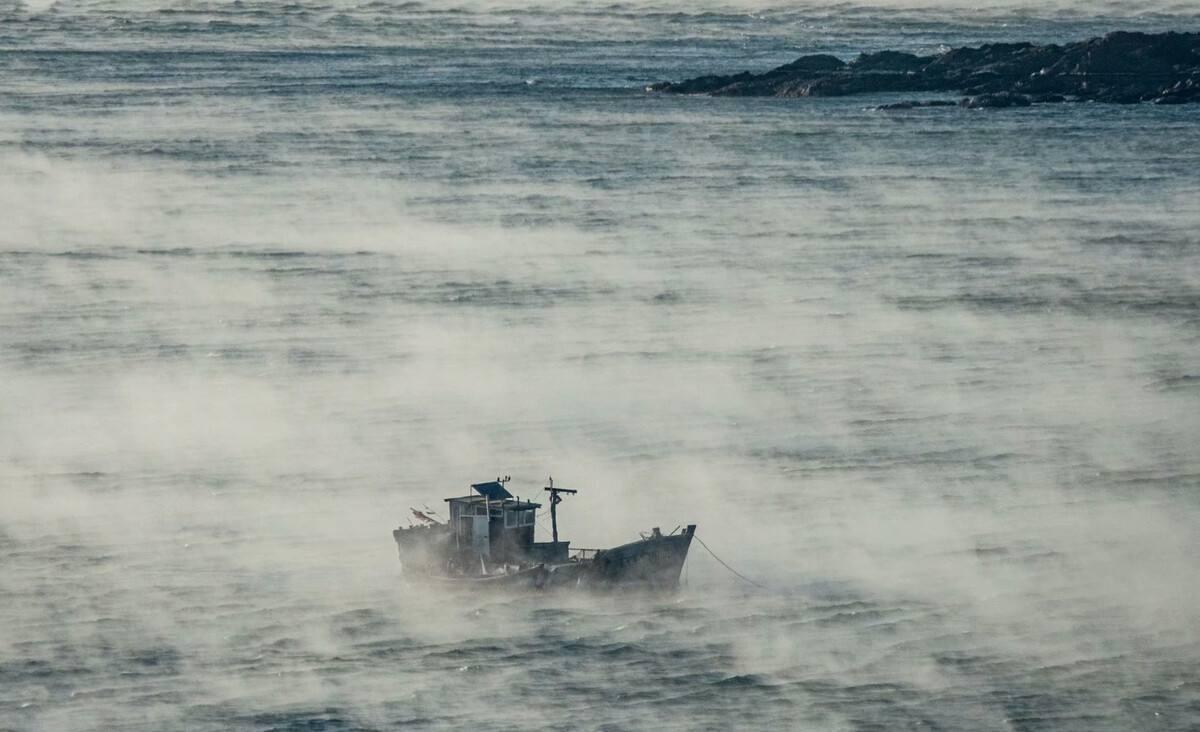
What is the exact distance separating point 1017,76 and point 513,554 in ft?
462

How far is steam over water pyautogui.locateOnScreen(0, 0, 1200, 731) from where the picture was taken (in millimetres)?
42250

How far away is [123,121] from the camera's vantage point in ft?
575

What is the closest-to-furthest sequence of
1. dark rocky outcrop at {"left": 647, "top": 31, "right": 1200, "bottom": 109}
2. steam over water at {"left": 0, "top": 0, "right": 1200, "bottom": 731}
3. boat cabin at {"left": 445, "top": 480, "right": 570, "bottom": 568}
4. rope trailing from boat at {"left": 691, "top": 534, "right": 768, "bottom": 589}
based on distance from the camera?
steam over water at {"left": 0, "top": 0, "right": 1200, "bottom": 731} → rope trailing from boat at {"left": 691, "top": 534, "right": 768, "bottom": 589} → boat cabin at {"left": 445, "top": 480, "right": 570, "bottom": 568} → dark rocky outcrop at {"left": 647, "top": 31, "right": 1200, "bottom": 109}

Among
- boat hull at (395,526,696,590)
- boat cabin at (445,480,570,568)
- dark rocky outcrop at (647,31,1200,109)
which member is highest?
dark rocky outcrop at (647,31,1200,109)

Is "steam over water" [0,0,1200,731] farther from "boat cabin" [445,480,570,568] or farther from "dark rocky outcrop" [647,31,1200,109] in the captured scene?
"dark rocky outcrop" [647,31,1200,109]

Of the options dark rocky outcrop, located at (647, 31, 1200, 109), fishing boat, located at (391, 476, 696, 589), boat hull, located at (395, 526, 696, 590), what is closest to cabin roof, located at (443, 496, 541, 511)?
fishing boat, located at (391, 476, 696, 589)

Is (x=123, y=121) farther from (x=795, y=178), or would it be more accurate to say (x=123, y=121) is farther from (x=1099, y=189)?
(x=1099, y=189)

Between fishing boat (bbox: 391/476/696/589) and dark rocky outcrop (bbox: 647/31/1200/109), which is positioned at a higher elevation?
dark rocky outcrop (bbox: 647/31/1200/109)

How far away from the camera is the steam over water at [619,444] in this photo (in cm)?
4225

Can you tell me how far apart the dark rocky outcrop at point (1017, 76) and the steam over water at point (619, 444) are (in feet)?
147

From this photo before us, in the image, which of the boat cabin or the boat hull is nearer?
the boat hull

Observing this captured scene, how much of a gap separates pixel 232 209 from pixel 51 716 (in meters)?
79.1

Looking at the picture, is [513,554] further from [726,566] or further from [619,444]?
[619,444]

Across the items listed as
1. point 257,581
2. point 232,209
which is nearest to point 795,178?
point 232,209
